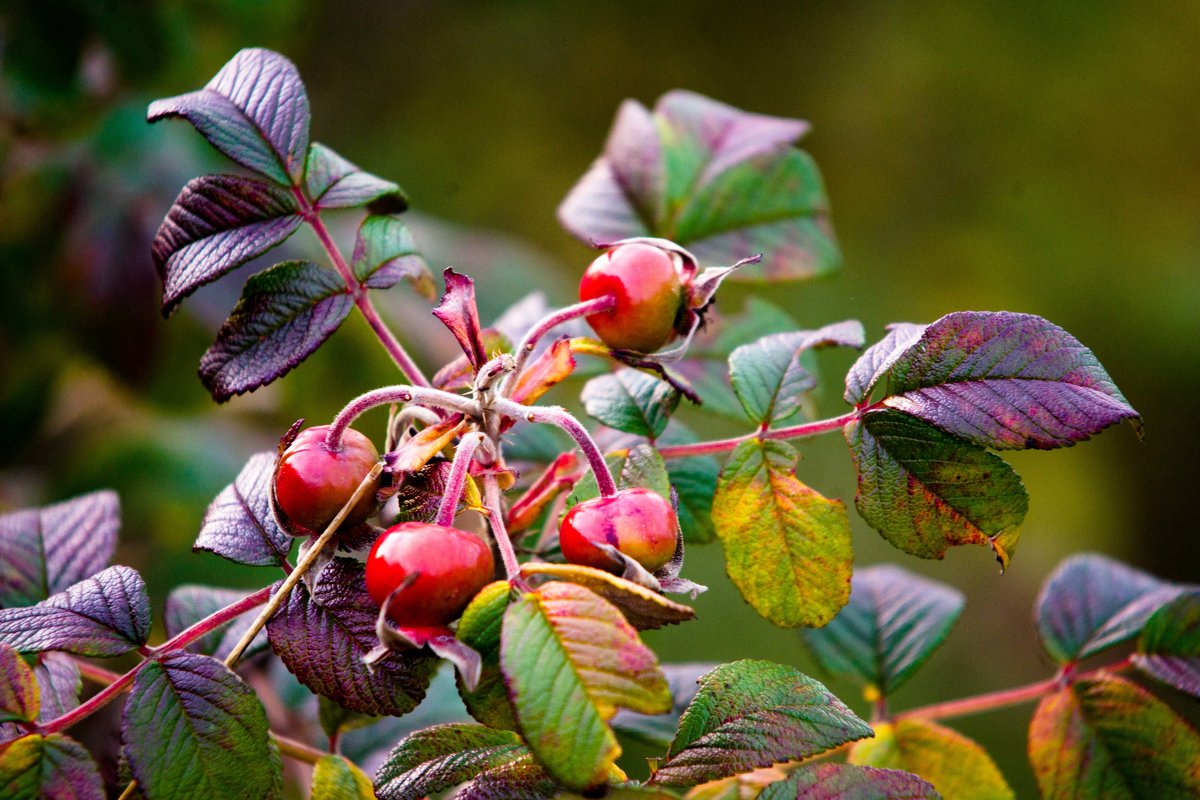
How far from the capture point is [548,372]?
0.76m

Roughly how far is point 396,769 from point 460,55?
315 centimetres

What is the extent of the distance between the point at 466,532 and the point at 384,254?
0.33 meters

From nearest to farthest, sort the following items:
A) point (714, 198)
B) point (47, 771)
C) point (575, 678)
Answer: point (575, 678)
point (47, 771)
point (714, 198)

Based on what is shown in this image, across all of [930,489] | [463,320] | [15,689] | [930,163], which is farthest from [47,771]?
[930,163]

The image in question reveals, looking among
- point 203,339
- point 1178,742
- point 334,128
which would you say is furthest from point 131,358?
point 334,128

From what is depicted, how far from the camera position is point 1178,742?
84 cm

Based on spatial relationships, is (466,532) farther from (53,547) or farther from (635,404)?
(53,547)

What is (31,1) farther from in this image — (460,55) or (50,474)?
(460,55)

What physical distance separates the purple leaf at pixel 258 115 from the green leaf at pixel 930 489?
517 millimetres

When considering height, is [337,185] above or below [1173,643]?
above

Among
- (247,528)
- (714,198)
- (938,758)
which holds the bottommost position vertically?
(938,758)

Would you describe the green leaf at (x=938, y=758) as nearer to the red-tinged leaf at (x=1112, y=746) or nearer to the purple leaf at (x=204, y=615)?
the red-tinged leaf at (x=1112, y=746)

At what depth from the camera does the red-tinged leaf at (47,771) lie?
64 centimetres

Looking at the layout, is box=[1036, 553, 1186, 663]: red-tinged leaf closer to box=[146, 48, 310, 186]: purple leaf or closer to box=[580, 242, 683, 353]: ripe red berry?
box=[580, 242, 683, 353]: ripe red berry
